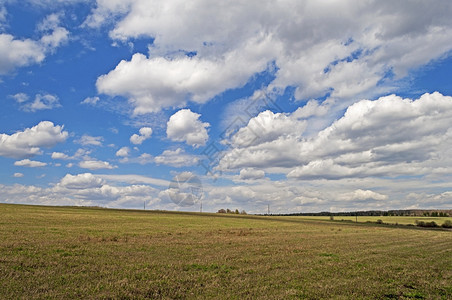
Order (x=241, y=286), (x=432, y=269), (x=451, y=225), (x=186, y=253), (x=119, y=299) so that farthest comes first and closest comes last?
(x=451, y=225) → (x=186, y=253) → (x=432, y=269) → (x=241, y=286) → (x=119, y=299)

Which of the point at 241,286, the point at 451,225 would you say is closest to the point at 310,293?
the point at 241,286

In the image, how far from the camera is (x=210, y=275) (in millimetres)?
15156

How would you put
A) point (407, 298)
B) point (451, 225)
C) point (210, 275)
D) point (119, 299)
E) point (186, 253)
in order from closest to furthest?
point (119, 299)
point (407, 298)
point (210, 275)
point (186, 253)
point (451, 225)

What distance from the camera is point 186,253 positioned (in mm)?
22500

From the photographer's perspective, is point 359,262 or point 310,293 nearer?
point 310,293

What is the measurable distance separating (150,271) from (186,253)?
23.1 feet

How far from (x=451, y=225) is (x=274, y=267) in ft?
431

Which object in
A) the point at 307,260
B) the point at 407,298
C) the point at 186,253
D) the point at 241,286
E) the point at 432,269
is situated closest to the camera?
the point at 407,298

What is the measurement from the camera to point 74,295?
11.4 metres

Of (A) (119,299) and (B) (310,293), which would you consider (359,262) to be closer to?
(B) (310,293)

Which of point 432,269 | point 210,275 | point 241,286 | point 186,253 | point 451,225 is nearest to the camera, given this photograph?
point 241,286

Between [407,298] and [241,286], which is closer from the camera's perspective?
[407,298]

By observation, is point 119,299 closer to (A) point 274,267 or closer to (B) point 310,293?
(B) point 310,293

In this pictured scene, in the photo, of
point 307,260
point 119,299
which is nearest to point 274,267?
point 307,260
